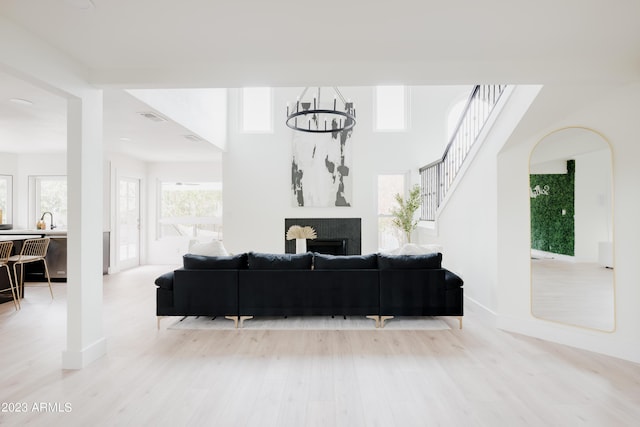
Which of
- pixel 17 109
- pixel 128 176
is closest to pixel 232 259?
pixel 17 109

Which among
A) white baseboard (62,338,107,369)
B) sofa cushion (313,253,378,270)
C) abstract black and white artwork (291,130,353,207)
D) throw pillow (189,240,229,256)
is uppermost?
abstract black and white artwork (291,130,353,207)

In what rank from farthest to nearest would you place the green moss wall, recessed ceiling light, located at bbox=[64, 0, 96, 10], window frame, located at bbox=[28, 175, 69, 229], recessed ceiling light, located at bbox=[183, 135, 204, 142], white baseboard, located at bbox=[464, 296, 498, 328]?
window frame, located at bbox=[28, 175, 69, 229] → recessed ceiling light, located at bbox=[183, 135, 204, 142] → white baseboard, located at bbox=[464, 296, 498, 328] → the green moss wall → recessed ceiling light, located at bbox=[64, 0, 96, 10]

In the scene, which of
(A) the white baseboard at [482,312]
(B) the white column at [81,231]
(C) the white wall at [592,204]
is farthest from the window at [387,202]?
(B) the white column at [81,231]

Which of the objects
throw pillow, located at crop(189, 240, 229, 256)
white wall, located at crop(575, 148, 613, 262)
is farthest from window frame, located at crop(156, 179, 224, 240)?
white wall, located at crop(575, 148, 613, 262)

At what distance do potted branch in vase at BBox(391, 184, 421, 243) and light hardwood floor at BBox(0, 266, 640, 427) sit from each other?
11.2ft

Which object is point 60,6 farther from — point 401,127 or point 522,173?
point 401,127

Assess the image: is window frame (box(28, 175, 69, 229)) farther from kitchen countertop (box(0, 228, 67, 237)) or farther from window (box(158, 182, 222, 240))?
window (box(158, 182, 222, 240))

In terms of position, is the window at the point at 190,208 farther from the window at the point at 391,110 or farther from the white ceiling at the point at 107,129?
the window at the point at 391,110

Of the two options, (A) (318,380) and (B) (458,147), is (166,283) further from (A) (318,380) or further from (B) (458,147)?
(B) (458,147)

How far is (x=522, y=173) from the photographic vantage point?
3787 mm

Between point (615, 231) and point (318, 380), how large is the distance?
118 inches

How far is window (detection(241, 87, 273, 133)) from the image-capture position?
311 inches

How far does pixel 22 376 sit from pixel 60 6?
277 centimetres

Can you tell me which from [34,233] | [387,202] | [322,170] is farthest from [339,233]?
Answer: [34,233]
